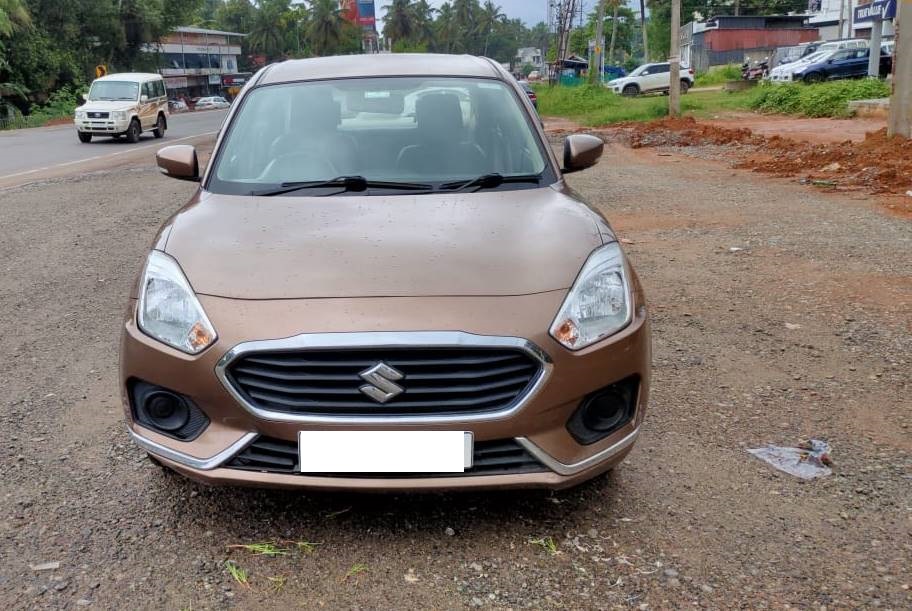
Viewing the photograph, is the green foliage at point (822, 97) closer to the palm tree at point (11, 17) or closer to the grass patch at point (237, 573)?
the grass patch at point (237, 573)

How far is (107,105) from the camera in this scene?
22.1 m

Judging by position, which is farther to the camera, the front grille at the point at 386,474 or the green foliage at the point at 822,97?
the green foliage at the point at 822,97

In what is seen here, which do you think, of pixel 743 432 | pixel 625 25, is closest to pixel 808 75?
pixel 743 432

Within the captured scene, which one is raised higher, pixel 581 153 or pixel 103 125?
pixel 581 153

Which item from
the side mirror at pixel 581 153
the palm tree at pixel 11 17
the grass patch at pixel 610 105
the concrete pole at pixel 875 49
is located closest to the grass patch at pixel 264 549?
the side mirror at pixel 581 153

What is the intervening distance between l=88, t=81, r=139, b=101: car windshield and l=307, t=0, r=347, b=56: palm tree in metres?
74.3

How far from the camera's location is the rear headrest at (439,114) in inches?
149

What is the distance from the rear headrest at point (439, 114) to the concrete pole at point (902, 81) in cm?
1069

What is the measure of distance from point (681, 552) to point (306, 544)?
1.17m

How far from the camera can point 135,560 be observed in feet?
8.38

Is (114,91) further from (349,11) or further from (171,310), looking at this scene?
(349,11)

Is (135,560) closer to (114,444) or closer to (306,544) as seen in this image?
(306,544)

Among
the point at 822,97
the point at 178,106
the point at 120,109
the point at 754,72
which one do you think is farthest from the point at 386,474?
the point at 178,106

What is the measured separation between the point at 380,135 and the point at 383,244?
41.9 inches
